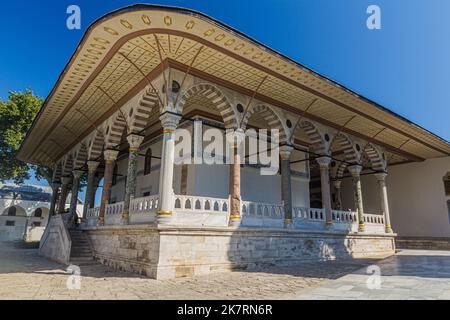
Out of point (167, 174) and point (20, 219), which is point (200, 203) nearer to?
point (167, 174)

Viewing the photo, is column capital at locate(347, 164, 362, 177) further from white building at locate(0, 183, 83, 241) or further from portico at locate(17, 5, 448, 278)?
white building at locate(0, 183, 83, 241)

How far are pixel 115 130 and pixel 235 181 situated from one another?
4510 mm

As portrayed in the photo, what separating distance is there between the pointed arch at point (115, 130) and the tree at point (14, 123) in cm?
1060

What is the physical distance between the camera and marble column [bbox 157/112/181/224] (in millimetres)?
6695

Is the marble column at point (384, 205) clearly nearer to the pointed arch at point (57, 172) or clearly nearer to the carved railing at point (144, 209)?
the carved railing at point (144, 209)

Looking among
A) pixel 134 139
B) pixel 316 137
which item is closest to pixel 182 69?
pixel 134 139

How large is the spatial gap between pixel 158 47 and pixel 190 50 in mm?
720

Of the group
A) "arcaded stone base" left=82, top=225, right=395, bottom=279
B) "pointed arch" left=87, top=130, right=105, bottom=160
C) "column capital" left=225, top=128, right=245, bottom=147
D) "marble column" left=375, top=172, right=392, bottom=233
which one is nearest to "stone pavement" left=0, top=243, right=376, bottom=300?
"arcaded stone base" left=82, top=225, right=395, bottom=279

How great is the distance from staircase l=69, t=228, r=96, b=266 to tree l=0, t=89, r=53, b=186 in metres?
10.1

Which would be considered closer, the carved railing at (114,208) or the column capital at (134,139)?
the column capital at (134,139)

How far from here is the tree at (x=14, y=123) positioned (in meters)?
17.5

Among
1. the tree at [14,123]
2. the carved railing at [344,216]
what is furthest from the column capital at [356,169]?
the tree at [14,123]

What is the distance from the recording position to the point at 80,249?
960 centimetres
